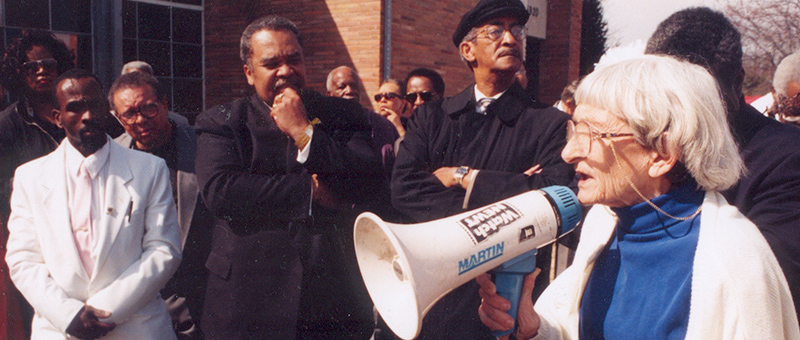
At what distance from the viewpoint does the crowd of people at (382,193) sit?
171 centimetres

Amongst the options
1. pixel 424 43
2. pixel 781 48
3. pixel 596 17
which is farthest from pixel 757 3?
pixel 424 43

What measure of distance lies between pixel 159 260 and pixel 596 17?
23.9 metres

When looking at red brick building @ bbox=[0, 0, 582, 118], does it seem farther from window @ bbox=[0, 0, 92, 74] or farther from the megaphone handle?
the megaphone handle

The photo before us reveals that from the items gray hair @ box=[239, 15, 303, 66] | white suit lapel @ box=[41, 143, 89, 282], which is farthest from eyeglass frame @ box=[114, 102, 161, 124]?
gray hair @ box=[239, 15, 303, 66]

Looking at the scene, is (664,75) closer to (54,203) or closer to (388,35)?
(54,203)

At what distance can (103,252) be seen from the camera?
8.61 feet

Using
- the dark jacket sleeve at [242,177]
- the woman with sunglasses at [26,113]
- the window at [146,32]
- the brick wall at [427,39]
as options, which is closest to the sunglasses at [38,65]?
the woman with sunglasses at [26,113]

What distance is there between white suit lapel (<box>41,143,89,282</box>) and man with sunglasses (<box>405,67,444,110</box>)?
3.33m

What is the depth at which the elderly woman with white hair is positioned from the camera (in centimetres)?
153

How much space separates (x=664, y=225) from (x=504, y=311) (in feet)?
1.78

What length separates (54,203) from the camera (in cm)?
265

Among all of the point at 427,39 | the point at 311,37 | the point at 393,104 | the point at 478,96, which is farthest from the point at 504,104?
the point at 311,37

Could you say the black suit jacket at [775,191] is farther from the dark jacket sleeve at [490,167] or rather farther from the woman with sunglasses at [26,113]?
the woman with sunglasses at [26,113]

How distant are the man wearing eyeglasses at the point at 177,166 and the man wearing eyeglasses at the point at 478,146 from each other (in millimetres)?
1123
